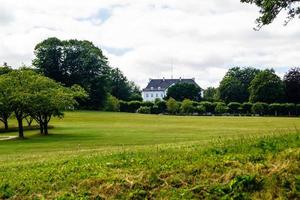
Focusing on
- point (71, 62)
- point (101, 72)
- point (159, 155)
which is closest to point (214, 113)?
point (101, 72)

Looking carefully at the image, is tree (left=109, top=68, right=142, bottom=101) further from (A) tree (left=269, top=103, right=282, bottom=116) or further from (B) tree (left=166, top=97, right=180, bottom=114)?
(A) tree (left=269, top=103, right=282, bottom=116)

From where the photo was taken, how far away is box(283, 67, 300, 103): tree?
133 meters

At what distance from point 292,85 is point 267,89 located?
6.97 meters

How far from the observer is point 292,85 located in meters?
135

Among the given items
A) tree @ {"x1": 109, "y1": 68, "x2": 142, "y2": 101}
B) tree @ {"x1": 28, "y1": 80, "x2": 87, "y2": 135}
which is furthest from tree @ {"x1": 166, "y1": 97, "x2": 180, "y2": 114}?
tree @ {"x1": 28, "y1": 80, "x2": 87, "y2": 135}

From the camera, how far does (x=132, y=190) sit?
9.50 metres

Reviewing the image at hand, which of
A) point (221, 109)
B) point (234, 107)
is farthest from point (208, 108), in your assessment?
point (234, 107)

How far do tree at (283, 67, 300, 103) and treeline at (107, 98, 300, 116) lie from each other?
9.78m

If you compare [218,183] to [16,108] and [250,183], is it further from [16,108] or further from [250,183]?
[16,108]

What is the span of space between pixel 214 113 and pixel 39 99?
90.5 metres

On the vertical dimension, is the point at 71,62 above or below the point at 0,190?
above

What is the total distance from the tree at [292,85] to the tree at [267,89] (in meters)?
1.94

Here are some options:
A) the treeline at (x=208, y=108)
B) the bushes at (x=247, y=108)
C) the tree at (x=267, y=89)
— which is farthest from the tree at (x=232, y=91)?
the bushes at (x=247, y=108)

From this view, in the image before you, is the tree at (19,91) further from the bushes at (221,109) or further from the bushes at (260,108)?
the bushes at (221,109)
